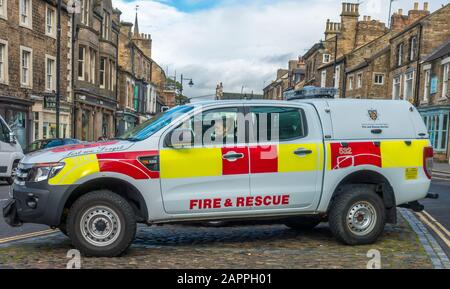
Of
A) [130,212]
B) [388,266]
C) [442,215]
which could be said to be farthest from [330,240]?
[442,215]

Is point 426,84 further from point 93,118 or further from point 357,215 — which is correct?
point 357,215

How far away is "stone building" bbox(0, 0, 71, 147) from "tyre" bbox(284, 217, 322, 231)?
19.1 m

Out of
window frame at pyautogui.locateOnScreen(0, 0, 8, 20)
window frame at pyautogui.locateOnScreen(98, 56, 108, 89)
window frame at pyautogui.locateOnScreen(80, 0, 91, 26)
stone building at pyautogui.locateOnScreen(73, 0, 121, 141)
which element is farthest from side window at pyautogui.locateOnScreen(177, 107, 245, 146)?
window frame at pyautogui.locateOnScreen(98, 56, 108, 89)

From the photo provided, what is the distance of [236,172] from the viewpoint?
19.9ft

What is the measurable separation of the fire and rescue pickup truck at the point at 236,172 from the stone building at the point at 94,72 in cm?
2668

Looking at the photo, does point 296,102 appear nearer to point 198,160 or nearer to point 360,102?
point 360,102

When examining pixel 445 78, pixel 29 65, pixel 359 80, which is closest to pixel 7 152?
pixel 29 65

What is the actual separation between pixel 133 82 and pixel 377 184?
43.9 meters

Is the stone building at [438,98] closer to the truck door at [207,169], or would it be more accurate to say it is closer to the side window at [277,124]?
the side window at [277,124]

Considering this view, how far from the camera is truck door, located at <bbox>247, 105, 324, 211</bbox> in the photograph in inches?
244

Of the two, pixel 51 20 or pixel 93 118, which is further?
pixel 93 118

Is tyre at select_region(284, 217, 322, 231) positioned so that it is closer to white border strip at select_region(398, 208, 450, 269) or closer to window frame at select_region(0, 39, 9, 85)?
white border strip at select_region(398, 208, 450, 269)

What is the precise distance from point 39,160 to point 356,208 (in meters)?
4.22

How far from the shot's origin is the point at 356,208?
262 inches
